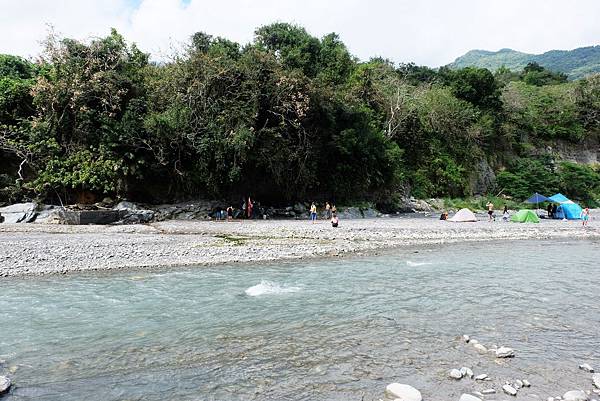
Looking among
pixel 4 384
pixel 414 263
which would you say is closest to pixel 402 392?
pixel 4 384

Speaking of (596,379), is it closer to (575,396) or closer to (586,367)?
(586,367)

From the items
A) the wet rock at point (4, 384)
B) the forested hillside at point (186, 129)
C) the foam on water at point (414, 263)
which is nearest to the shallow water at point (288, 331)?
the wet rock at point (4, 384)

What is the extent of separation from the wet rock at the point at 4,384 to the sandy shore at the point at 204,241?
8.65 meters

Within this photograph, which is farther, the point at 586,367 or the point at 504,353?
the point at 504,353

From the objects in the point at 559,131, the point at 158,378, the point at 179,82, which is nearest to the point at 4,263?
the point at 158,378

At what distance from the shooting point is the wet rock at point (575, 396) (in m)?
5.51

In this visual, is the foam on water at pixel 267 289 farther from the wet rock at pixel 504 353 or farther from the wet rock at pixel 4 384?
the wet rock at pixel 4 384

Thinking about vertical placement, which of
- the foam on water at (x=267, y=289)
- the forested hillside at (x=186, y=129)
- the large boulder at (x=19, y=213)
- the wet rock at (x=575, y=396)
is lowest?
the wet rock at (x=575, y=396)

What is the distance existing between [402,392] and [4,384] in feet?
17.7

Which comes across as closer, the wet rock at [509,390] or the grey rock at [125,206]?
the wet rock at [509,390]

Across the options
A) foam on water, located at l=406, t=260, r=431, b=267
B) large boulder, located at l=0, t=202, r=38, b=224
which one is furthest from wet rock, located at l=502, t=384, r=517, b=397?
large boulder, located at l=0, t=202, r=38, b=224

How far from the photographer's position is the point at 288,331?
858cm

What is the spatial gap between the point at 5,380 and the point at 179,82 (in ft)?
87.3

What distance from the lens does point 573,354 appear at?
24.0 ft
